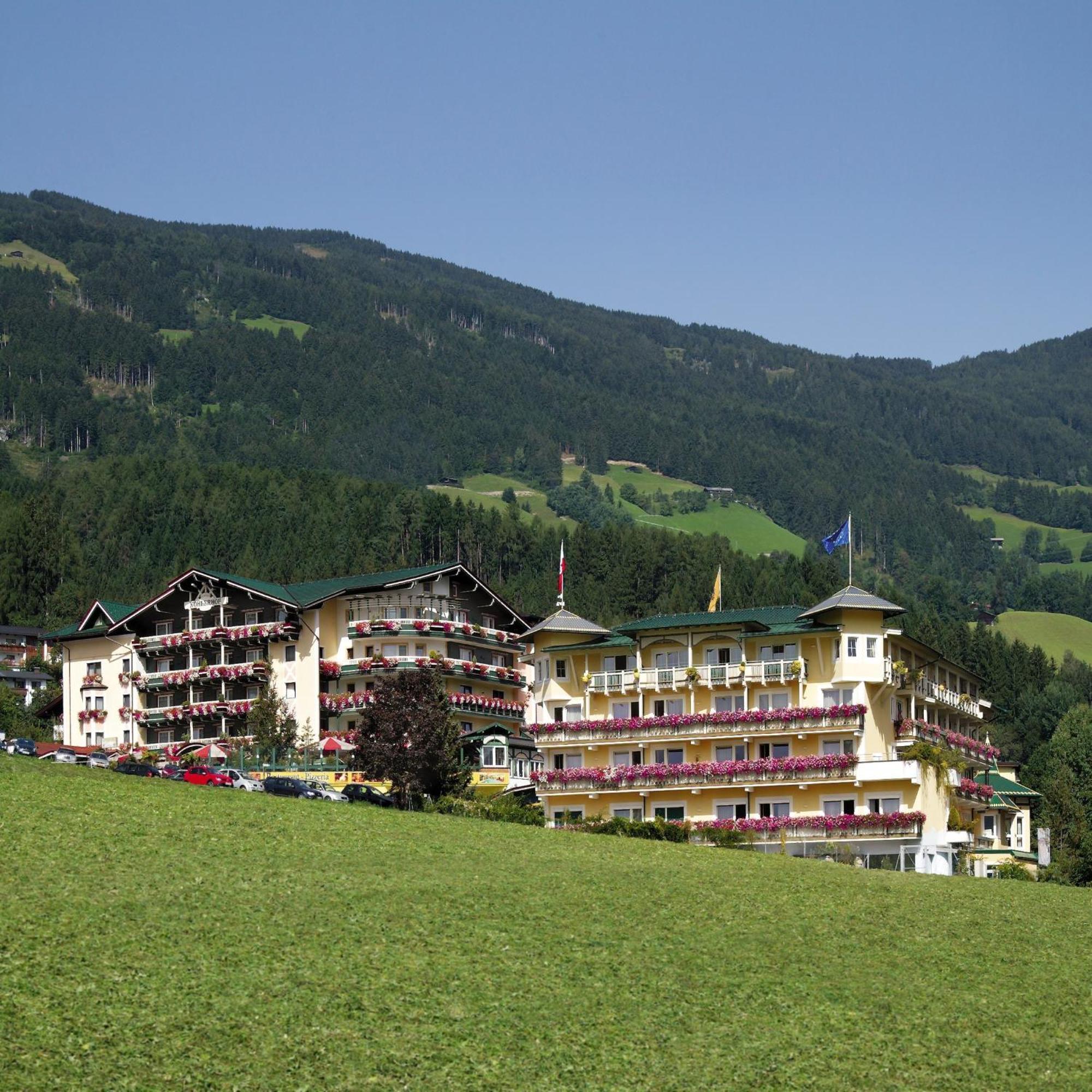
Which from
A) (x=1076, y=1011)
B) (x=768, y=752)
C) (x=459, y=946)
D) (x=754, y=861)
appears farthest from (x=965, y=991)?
(x=768, y=752)

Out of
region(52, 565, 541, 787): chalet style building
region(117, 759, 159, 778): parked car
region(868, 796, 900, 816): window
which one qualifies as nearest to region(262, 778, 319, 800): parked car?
region(117, 759, 159, 778): parked car

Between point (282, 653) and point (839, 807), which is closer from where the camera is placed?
point (839, 807)

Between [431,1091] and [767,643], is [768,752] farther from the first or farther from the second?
[431,1091]

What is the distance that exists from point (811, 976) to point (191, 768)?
5144 centimetres

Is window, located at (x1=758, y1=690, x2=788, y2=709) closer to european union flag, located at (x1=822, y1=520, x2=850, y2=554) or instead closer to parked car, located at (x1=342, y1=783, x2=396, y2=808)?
european union flag, located at (x1=822, y1=520, x2=850, y2=554)

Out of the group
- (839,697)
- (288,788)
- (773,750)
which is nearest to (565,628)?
(773,750)

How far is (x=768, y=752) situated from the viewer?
92.5m

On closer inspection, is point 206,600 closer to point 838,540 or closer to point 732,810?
point 732,810

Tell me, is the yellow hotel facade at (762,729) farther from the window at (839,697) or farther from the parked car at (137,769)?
the parked car at (137,769)

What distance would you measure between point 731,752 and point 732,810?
349 centimetres

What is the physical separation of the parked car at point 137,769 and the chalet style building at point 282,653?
41.8m

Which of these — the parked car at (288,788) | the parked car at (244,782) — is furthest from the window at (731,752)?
the parked car at (244,782)

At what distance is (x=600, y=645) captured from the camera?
9850 centimetres

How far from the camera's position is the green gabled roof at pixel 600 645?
321ft
